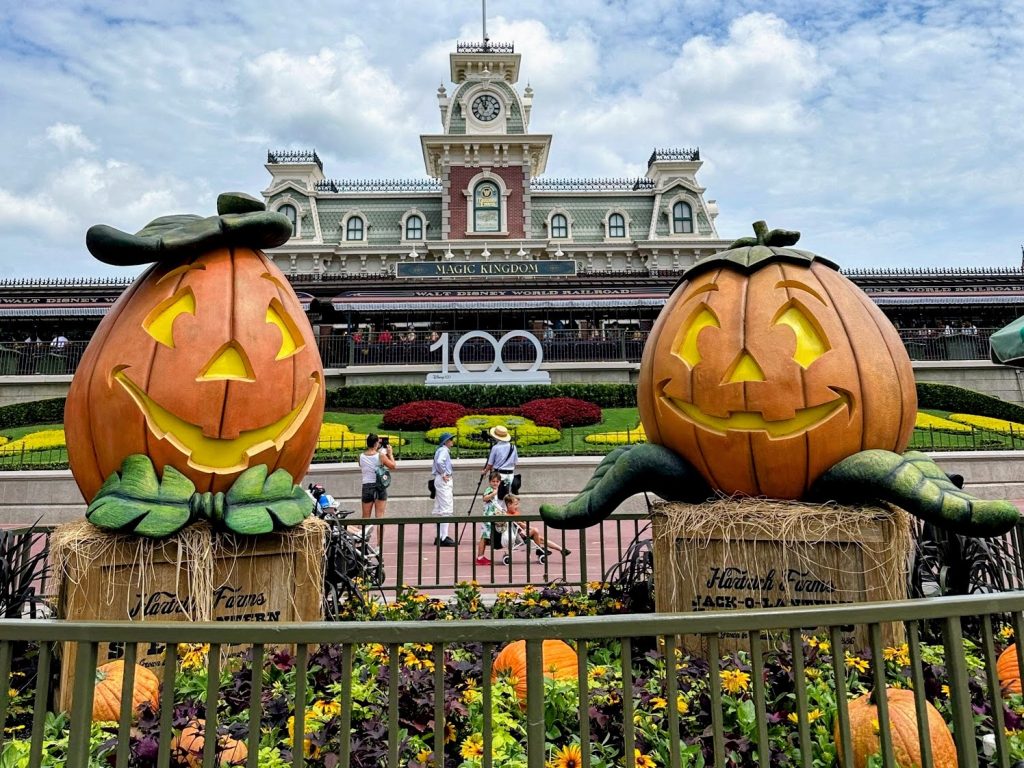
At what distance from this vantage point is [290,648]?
3.58 m

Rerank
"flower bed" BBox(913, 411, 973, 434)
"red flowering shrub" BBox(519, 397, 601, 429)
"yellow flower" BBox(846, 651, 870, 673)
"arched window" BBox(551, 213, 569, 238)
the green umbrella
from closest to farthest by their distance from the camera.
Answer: "yellow flower" BBox(846, 651, 870, 673) < the green umbrella < "flower bed" BBox(913, 411, 973, 434) < "red flowering shrub" BBox(519, 397, 601, 429) < "arched window" BBox(551, 213, 569, 238)

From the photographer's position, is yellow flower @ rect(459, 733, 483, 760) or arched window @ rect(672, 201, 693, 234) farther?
arched window @ rect(672, 201, 693, 234)

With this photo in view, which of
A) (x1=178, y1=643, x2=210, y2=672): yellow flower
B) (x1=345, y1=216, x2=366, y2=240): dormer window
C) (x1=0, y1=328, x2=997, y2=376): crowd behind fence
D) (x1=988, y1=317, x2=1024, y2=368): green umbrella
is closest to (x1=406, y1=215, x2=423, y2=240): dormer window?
(x1=345, y1=216, x2=366, y2=240): dormer window

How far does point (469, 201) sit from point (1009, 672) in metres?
39.3

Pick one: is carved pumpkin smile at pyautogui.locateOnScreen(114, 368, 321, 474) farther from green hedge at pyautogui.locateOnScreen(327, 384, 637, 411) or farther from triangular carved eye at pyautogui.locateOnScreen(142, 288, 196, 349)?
green hedge at pyautogui.locateOnScreen(327, 384, 637, 411)

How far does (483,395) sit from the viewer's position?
Result: 20.5 meters

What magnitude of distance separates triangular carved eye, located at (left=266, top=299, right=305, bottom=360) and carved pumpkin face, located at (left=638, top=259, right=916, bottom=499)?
2.04 metres

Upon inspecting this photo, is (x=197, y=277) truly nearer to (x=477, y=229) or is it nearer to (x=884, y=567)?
(x=884, y=567)

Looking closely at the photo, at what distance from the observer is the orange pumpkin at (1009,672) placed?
9.90ft

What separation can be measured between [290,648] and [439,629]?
238 cm

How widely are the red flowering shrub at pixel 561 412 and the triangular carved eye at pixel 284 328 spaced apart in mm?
13441

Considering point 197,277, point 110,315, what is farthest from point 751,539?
point 110,315

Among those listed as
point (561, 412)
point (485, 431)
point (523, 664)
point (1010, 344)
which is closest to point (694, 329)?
point (523, 664)

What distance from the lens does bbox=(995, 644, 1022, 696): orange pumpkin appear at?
9.90ft
